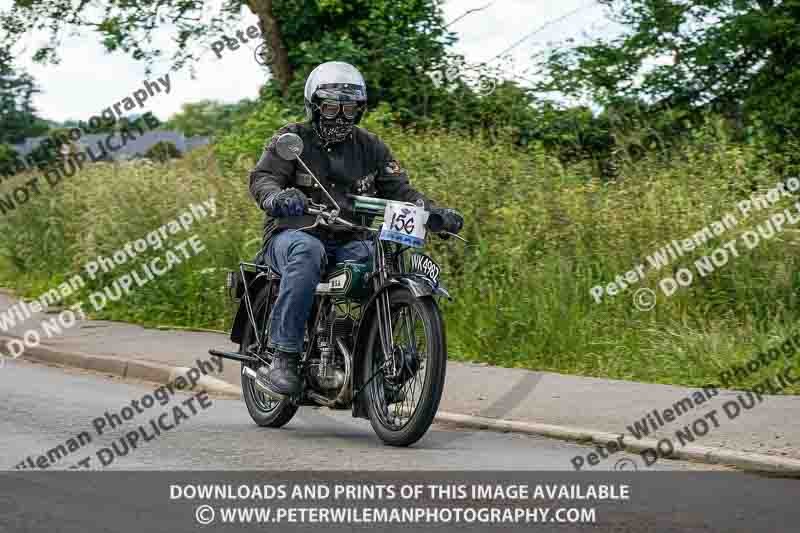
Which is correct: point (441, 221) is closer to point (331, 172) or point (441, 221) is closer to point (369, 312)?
point (369, 312)

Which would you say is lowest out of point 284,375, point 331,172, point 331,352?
point 284,375

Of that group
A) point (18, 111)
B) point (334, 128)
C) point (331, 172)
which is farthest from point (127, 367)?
point (18, 111)

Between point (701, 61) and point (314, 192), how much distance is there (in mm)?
11708

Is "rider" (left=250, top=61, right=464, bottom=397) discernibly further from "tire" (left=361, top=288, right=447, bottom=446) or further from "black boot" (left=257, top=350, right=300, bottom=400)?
"tire" (left=361, top=288, right=447, bottom=446)

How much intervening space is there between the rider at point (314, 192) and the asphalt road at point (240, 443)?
507 mm

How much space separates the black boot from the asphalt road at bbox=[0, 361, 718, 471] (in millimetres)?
314

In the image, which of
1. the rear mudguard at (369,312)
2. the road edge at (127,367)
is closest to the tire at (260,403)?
the rear mudguard at (369,312)

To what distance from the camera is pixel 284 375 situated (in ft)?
25.2

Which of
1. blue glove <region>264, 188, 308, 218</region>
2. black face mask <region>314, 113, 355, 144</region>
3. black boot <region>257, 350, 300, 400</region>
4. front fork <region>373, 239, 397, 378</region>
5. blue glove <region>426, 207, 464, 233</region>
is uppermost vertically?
black face mask <region>314, 113, 355, 144</region>

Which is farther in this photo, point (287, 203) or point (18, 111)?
point (18, 111)

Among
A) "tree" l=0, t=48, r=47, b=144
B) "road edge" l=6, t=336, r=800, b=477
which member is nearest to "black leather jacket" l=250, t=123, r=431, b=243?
"road edge" l=6, t=336, r=800, b=477

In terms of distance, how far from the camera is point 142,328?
14.9m

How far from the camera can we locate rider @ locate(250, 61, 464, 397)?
7555 millimetres

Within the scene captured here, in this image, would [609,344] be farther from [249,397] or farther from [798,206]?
[249,397]
